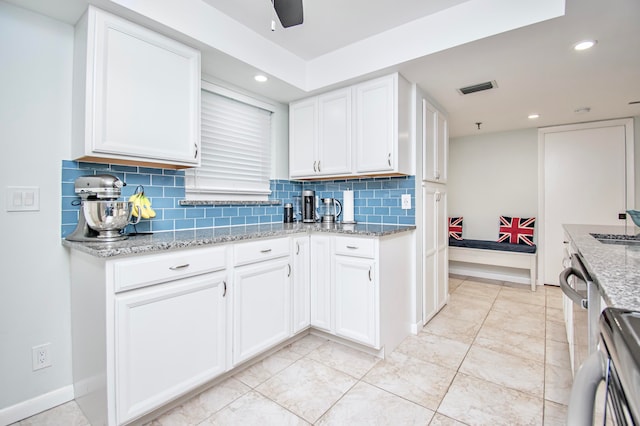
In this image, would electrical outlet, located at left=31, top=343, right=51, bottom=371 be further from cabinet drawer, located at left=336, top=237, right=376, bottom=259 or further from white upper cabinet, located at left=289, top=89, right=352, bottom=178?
white upper cabinet, located at left=289, top=89, right=352, bottom=178

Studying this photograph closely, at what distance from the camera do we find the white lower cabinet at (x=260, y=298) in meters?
1.91

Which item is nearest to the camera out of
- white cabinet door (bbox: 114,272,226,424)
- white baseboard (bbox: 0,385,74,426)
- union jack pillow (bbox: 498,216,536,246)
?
white cabinet door (bbox: 114,272,226,424)

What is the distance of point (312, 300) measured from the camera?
2.46 m

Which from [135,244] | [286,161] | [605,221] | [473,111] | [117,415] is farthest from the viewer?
[605,221]

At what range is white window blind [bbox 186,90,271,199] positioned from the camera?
2461 millimetres

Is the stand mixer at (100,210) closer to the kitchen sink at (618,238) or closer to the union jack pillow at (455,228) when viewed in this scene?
the kitchen sink at (618,238)

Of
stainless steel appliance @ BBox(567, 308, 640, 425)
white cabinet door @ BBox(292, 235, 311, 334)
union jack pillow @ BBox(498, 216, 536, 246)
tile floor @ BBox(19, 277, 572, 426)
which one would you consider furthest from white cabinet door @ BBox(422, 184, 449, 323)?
stainless steel appliance @ BBox(567, 308, 640, 425)

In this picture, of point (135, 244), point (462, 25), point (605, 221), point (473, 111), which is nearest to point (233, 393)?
point (135, 244)

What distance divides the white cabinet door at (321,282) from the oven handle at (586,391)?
1886mm

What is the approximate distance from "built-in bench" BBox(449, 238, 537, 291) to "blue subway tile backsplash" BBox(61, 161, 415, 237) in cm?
203

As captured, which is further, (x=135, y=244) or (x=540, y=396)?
(x=540, y=396)

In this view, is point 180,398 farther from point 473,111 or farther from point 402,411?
point 473,111

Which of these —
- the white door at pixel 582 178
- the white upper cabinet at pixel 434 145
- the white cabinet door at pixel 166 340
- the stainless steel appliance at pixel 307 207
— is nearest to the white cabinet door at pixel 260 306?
the white cabinet door at pixel 166 340

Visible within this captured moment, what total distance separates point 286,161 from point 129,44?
168cm
